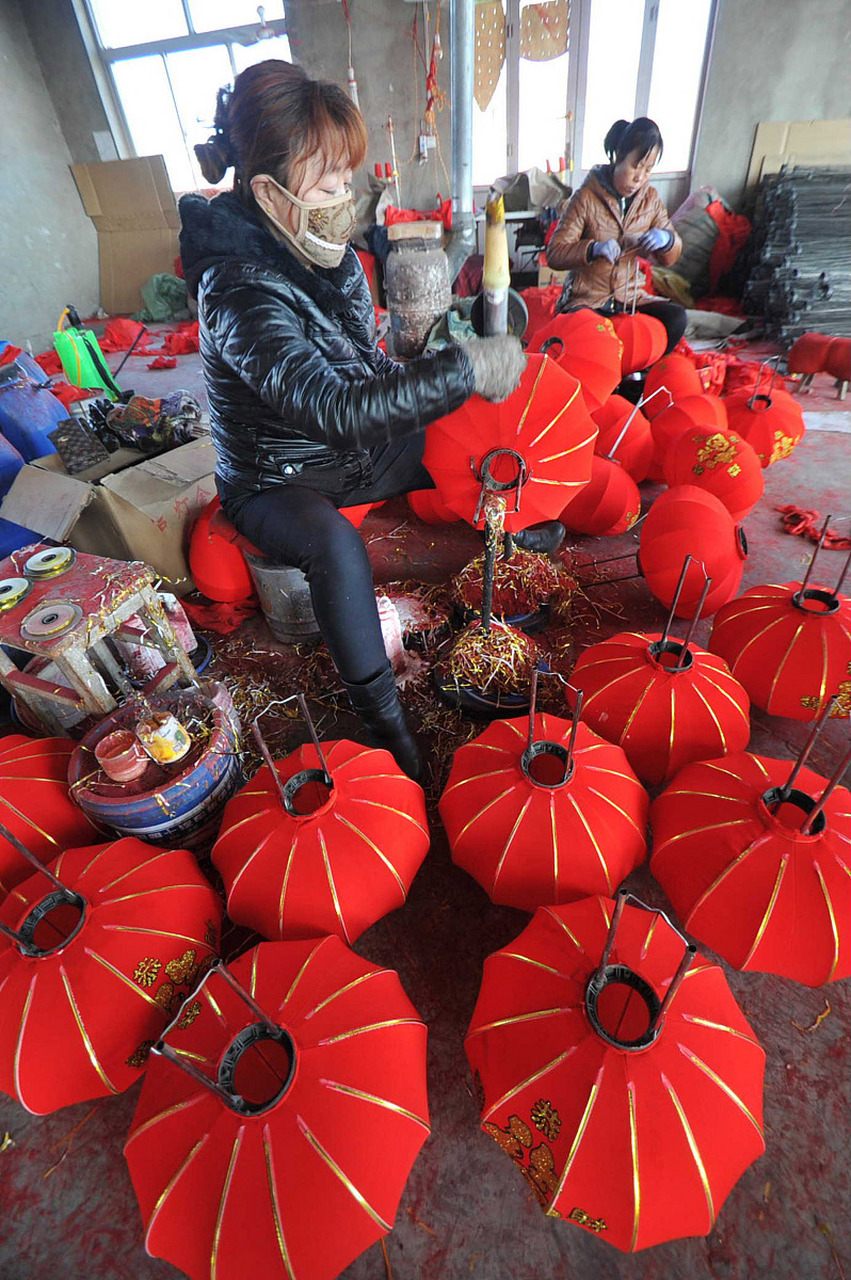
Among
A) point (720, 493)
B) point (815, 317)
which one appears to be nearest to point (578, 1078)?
point (720, 493)

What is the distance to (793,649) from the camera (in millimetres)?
2072

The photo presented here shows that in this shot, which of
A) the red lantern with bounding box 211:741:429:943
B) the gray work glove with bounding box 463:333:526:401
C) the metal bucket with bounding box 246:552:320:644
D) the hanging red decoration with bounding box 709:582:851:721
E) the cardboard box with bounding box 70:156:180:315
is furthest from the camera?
the cardboard box with bounding box 70:156:180:315

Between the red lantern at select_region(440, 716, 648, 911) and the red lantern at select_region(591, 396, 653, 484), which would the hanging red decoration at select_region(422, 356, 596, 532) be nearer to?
the red lantern at select_region(440, 716, 648, 911)

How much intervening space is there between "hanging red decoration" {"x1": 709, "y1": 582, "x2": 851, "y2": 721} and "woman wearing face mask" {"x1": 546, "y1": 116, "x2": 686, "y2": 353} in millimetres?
2926

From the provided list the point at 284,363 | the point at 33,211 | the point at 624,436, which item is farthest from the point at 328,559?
the point at 33,211

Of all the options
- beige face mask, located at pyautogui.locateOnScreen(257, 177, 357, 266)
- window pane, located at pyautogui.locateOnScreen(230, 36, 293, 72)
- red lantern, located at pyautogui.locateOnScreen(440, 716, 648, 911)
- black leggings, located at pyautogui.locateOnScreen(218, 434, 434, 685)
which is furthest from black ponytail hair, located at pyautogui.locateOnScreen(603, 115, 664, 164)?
window pane, located at pyautogui.locateOnScreen(230, 36, 293, 72)

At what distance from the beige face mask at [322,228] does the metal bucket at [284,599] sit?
114cm

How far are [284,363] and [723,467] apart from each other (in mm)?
2136

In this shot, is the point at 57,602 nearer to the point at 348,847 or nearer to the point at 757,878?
the point at 348,847

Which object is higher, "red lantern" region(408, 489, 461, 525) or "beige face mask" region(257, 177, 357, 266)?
"beige face mask" region(257, 177, 357, 266)

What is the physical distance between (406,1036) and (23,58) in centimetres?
1411

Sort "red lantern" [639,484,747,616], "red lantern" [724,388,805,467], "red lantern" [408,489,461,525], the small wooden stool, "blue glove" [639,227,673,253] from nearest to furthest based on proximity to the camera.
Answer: the small wooden stool < "red lantern" [639,484,747,616] < "red lantern" [408,489,461,525] < "red lantern" [724,388,805,467] < "blue glove" [639,227,673,253]

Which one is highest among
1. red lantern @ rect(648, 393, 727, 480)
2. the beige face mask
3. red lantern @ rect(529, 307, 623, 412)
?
the beige face mask

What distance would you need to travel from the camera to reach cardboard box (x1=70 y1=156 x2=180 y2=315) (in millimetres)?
9797
